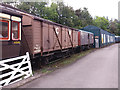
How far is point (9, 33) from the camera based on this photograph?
232 inches

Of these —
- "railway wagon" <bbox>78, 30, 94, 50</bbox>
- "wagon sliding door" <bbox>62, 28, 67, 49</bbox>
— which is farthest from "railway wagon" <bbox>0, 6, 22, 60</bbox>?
"railway wagon" <bbox>78, 30, 94, 50</bbox>

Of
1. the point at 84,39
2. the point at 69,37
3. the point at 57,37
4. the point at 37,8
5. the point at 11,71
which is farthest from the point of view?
the point at 37,8

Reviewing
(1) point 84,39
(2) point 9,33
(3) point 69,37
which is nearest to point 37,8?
(1) point 84,39

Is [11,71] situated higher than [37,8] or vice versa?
[37,8]

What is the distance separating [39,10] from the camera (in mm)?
34594

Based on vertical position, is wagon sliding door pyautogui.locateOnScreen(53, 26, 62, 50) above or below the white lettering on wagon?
above

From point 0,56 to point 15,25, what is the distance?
1.92 meters

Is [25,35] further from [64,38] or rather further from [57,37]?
[64,38]

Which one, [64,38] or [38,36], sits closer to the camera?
[38,36]

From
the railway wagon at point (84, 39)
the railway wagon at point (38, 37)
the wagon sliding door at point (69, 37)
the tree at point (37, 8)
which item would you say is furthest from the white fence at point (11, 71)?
the tree at point (37, 8)

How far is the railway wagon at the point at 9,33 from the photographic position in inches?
217

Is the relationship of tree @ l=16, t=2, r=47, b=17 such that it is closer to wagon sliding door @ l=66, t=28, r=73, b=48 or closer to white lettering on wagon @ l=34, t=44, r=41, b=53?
wagon sliding door @ l=66, t=28, r=73, b=48

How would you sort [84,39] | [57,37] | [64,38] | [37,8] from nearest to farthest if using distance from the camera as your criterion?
[57,37], [64,38], [84,39], [37,8]

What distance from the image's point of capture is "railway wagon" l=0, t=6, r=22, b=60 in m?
5.51
